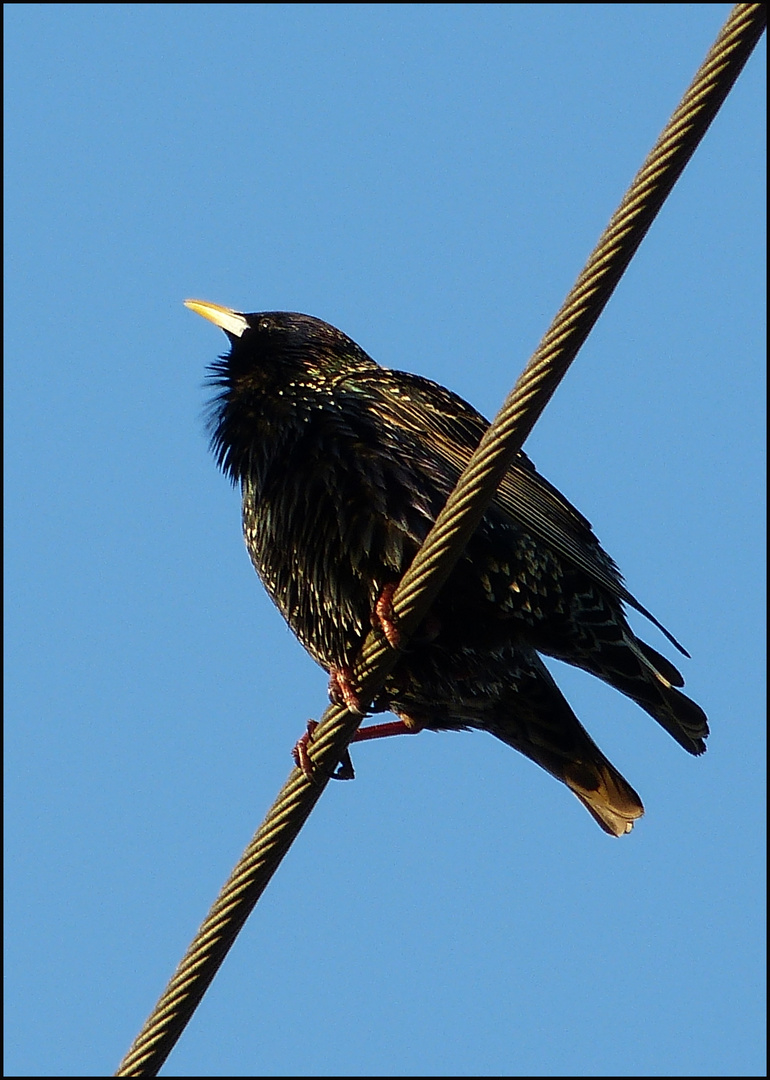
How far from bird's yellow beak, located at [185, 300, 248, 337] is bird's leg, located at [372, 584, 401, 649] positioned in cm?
156

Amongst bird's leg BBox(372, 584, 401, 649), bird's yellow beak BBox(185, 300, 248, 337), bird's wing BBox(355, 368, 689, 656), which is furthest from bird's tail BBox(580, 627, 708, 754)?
bird's yellow beak BBox(185, 300, 248, 337)

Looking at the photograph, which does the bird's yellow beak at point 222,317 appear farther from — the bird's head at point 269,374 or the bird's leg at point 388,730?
the bird's leg at point 388,730

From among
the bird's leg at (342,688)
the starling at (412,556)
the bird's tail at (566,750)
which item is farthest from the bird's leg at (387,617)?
the bird's tail at (566,750)

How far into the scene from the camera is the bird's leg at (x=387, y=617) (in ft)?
14.1

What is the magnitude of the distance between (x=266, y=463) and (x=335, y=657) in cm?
71

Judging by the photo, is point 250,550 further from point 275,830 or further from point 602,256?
point 602,256

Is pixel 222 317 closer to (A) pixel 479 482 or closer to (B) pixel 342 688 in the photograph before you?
(B) pixel 342 688

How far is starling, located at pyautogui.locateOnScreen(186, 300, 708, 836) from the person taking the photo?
498 centimetres

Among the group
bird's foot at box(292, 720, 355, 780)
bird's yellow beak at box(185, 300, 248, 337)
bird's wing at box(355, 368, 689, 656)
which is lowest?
bird's foot at box(292, 720, 355, 780)

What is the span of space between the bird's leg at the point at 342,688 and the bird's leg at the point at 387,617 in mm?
196

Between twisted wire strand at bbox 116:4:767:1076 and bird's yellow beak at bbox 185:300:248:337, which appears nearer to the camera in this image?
twisted wire strand at bbox 116:4:767:1076

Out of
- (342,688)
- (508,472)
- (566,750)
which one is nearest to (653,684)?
(566,750)

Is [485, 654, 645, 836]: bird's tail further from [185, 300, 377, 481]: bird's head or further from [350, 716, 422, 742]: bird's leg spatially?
[185, 300, 377, 481]: bird's head

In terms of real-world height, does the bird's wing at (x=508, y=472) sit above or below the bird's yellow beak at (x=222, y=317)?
below
